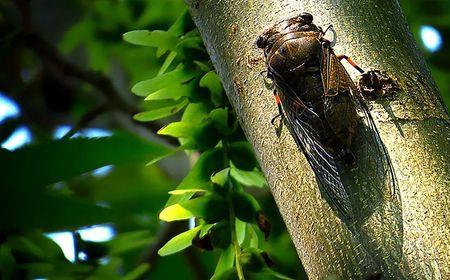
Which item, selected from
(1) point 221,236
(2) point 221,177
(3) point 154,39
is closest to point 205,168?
(2) point 221,177

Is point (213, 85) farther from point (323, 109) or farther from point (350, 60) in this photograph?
point (350, 60)

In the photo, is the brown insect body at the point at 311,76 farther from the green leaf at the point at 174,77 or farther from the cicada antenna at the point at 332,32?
the green leaf at the point at 174,77

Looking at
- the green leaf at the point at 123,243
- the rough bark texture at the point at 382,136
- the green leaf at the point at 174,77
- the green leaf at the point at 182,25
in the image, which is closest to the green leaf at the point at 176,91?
the green leaf at the point at 174,77

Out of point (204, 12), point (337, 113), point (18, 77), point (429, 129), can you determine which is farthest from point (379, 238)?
point (18, 77)

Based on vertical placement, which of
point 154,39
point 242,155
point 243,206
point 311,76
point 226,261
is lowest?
point 226,261

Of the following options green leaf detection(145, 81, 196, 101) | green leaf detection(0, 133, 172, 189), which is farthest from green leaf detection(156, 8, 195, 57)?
green leaf detection(0, 133, 172, 189)

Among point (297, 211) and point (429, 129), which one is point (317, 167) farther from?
point (429, 129)
